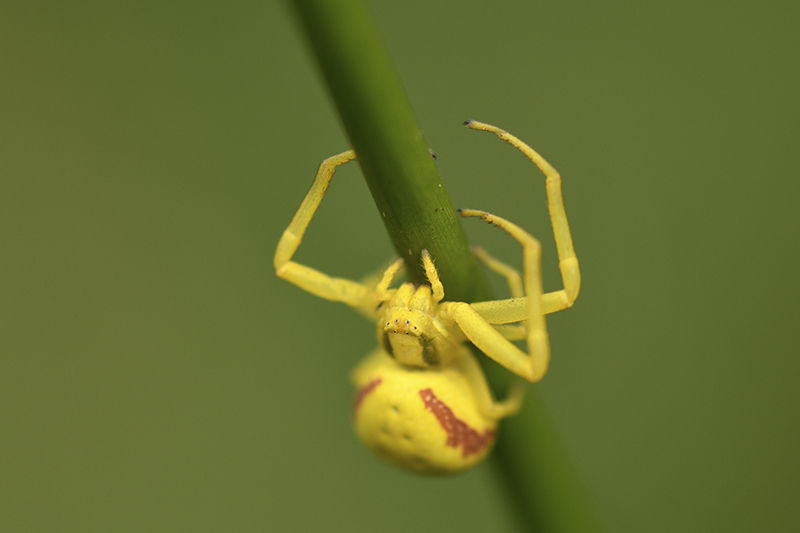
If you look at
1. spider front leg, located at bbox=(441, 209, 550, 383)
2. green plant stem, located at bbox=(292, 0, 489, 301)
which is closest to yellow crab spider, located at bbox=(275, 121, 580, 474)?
spider front leg, located at bbox=(441, 209, 550, 383)

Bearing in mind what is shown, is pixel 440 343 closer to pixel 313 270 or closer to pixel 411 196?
pixel 313 270

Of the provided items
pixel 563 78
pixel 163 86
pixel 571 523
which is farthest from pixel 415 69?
pixel 571 523

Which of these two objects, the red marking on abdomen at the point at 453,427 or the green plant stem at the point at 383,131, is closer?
the green plant stem at the point at 383,131

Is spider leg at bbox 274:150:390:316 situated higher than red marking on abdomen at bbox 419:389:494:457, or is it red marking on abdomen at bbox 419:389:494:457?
spider leg at bbox 274:150:390:316

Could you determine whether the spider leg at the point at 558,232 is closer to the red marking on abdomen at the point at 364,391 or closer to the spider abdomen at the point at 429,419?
the spider abdomen at the point at 429,419

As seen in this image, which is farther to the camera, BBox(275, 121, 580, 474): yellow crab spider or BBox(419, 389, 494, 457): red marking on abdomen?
BBox(419, 389, 494, 457): red marking on abdomen

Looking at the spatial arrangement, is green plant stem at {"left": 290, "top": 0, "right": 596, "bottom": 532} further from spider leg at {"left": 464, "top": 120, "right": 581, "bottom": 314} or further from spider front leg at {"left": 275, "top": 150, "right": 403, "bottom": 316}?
spider front leg at {"left": 275, "top": 150, "right": 403, "bottom": 316}

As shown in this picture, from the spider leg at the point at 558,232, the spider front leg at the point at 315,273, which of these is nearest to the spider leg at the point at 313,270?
the spider front leg at the point at 315,273
